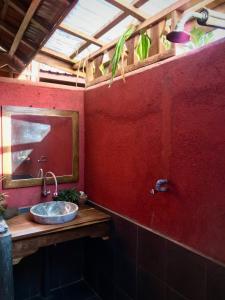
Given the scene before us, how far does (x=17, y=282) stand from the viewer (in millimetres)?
2215

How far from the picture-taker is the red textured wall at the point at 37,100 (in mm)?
2145

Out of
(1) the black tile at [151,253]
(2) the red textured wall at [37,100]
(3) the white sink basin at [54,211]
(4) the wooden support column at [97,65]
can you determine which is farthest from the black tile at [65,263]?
(4) the wooden support column at [97,65]

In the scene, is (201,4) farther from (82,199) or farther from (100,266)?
(100,266)

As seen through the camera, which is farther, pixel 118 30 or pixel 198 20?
pixel 118 30

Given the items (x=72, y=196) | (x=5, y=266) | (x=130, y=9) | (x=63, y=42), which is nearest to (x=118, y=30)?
(x=130, y=9)

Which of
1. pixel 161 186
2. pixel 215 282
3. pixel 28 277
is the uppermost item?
pixel 161 186

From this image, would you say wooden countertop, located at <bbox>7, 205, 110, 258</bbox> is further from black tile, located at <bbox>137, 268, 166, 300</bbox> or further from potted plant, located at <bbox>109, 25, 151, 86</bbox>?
potted plant, located at <bbox>109, 25, 151, 86</bbox>

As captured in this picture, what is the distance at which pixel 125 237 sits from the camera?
1.94 metres

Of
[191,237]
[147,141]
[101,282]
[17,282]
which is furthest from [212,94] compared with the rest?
[17,282]

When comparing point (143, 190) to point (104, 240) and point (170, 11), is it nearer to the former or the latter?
point (104, 240)

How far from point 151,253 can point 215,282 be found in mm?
496

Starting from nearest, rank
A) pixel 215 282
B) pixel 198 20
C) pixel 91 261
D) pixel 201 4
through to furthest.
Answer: pixel 198 20 → pixel 215 282 → pixel 201 4 → pixel 91 261

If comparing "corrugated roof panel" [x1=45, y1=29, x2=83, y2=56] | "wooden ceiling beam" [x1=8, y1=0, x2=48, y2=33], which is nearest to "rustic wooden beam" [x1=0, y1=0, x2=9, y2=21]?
"wooden ceiling beam" [x1=8, y1=0, x2=48, y2=33]

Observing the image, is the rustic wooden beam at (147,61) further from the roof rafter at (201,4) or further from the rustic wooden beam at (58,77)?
the rustic wooden beam at (58,77)
